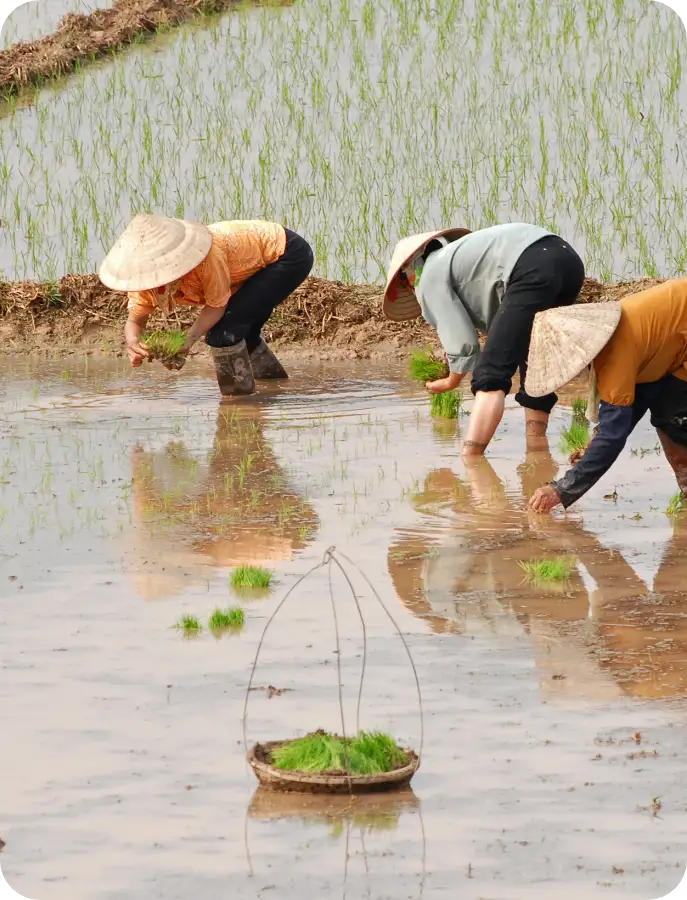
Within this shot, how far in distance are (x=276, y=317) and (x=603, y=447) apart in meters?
4.43

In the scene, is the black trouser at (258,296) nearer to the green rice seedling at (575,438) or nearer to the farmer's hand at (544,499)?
the green rice seedling at (575,438)

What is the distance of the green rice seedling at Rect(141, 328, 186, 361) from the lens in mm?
7367

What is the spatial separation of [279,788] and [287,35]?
30.3ft

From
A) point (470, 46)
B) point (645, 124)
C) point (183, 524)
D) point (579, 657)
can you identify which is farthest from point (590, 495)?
point (470, 46)

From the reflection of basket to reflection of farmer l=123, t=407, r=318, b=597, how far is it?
4.81 feet

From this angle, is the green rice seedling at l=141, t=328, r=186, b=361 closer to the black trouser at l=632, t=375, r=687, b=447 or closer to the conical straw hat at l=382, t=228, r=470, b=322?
the conical straw hat at l=382, t=228, r=470, b=322

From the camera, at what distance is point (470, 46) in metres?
11.3

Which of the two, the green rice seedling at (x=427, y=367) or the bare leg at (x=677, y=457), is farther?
the green rice seedling at (x=427, y=367)

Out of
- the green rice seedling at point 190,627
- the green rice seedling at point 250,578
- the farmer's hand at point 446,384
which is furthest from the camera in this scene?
the farmer's hand at point 446,384

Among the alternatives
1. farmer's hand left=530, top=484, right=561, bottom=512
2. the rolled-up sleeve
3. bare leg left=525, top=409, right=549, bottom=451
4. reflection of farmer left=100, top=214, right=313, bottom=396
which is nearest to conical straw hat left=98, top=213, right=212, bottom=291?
reflection of farmer left=100, top=214, right=313, bottom=396

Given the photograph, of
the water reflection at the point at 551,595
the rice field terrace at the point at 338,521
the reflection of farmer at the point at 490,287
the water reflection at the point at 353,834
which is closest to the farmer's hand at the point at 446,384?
the reflection of farmer at the point at 490,287

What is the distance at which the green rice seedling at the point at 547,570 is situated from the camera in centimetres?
468

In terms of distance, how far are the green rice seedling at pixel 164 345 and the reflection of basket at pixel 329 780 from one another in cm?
428

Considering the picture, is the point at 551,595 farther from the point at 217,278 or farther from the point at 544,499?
the point at 217,278
